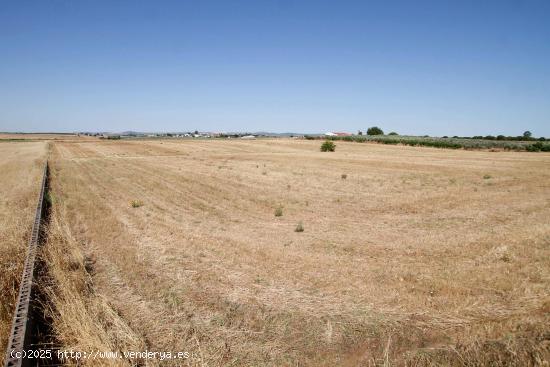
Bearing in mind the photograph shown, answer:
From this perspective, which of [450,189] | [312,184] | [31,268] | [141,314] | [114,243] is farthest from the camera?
[312,184]

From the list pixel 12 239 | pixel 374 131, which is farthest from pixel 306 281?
pixel 374 131

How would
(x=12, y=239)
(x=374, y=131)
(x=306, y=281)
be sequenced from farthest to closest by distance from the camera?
(x=374, y=131) → (x=12, y=239) → (x=306, y=281)

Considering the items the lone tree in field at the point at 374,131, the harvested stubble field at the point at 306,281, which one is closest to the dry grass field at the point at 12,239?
the harvested stubble field at the point at 306,281

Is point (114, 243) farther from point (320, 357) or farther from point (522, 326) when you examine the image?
point (522, 326)

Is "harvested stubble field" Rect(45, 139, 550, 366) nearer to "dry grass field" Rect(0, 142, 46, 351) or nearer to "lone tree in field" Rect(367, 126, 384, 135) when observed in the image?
"dry grass field" Rect(0, 142, 46, 351)

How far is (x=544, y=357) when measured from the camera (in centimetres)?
418

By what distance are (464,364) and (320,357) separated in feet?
6.01

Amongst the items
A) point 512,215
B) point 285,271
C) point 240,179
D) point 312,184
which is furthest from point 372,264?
point 240,179

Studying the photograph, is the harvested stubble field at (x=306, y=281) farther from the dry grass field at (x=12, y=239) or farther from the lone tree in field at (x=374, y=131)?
the lone tree in field at (x=374, y=131)

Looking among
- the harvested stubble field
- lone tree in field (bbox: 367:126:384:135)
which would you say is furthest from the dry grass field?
lone tree in field (bbox: 367:126:384:135)

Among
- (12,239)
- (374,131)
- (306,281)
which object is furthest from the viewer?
(374,131)

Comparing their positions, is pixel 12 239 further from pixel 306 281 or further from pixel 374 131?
pixel 374 131

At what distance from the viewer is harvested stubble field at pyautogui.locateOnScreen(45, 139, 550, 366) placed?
477 cm

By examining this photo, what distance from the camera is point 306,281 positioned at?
6895 mm
